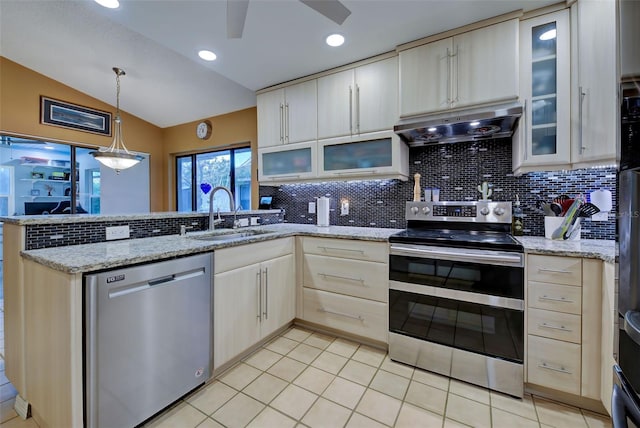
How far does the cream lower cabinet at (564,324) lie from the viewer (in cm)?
143

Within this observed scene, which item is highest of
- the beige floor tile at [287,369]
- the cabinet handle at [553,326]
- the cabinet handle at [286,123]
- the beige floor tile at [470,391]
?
the cabinet handle at [286,123]

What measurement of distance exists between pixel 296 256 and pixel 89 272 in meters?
1.51

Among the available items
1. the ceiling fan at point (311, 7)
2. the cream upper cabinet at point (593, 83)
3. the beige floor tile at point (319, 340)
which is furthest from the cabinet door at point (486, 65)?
the beige floor tile at point (319, 340)

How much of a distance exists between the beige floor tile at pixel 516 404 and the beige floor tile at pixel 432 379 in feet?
0.84

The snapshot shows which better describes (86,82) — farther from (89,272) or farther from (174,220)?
(89,272)

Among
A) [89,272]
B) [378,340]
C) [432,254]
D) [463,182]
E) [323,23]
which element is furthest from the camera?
[463,182]

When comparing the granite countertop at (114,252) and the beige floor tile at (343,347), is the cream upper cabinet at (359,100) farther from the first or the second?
the beige floor tile at (343,347)

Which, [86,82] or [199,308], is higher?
[86,82]

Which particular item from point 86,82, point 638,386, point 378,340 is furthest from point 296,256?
point 86,82

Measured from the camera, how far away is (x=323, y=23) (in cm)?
194

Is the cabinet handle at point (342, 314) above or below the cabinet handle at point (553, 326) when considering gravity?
below

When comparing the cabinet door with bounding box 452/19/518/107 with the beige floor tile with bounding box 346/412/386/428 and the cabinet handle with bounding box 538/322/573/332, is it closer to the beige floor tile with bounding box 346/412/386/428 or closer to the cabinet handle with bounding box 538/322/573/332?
the cabinet handle with bounding box 538/322/573/332

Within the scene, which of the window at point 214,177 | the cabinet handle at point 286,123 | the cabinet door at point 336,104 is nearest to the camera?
the cabinet door at point 336,104

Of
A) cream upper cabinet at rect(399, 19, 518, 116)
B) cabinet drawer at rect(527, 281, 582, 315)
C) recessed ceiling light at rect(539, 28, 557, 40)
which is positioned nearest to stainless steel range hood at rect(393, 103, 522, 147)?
cream upper cabinet at rect(399, 19, 518, 116)
